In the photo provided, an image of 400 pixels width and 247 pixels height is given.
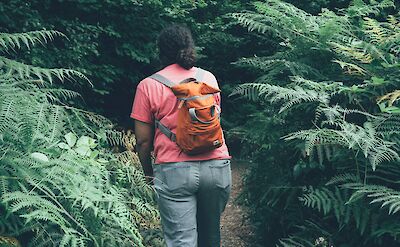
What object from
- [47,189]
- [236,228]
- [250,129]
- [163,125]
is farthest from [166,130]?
[236,228]

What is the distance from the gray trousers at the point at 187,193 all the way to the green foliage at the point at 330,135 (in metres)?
0.59

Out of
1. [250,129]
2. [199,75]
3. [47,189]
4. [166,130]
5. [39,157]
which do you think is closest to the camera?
[47,189]

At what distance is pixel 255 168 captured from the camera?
19.9 feet

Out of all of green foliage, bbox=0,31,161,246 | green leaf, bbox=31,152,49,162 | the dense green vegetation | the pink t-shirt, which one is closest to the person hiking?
the pink t-shirt

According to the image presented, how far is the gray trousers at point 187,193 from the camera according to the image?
387cm

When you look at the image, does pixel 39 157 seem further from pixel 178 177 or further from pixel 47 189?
pixel 178 177

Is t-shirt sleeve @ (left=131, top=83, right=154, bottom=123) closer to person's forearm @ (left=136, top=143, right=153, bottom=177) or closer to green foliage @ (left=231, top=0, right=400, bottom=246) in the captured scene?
person's forearm @ (left=136, top=143, right=153, bottom=177)

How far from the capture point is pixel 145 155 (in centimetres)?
419

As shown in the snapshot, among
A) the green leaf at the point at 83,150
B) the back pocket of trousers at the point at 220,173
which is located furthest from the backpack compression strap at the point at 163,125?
the green leaf at the point at 83,150

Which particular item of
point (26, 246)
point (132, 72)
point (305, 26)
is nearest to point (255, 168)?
point (305, 26)

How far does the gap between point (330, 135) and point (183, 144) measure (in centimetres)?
100

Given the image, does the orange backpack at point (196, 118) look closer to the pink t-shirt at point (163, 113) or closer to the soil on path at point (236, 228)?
the pink t-shirt at point (163, 113)

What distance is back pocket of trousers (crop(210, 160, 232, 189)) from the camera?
3.94m

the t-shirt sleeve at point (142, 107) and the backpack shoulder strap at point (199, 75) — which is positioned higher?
the backpack shoulder strap at point (199, 75)
